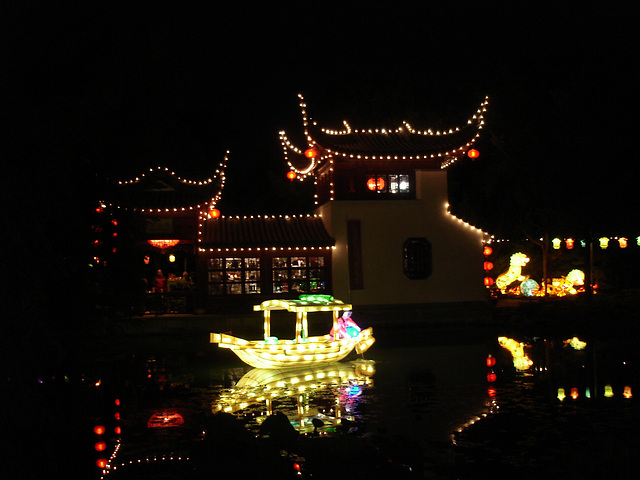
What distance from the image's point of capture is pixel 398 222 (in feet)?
87.1

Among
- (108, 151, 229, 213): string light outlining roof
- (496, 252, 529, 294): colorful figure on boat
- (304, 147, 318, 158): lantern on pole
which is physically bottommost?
(496, 252, 529, 294): colorful figure on boat

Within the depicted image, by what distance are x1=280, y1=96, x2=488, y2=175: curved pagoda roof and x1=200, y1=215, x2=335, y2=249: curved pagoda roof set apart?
2684 mm

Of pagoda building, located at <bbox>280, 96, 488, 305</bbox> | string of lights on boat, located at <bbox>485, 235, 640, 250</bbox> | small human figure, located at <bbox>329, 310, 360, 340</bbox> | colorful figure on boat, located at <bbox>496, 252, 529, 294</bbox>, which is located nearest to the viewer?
small human figure, located at <bbox>329, 310, 360, 340</bbox>

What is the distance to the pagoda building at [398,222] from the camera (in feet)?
85.8

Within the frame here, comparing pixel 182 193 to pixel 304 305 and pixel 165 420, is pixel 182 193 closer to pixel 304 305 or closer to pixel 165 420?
pixel 304 305

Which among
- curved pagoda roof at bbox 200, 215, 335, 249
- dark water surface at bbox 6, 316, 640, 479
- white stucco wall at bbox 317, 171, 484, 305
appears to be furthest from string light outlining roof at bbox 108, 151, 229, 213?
dark water surface at bbox 6, 316, 640, 479

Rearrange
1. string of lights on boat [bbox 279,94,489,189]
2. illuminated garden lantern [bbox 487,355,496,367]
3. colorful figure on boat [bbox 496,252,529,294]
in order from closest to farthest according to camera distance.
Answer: illuminated garden lantern [bbox 487,355,496,367] → string of lights on boat [bbox 279,94,489,189] → colorful figure on boat [bbox 496,252,529,294]

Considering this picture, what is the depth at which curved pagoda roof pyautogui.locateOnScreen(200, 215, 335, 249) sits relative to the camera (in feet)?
83.7

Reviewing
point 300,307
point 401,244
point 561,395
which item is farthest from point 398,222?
point 561,395

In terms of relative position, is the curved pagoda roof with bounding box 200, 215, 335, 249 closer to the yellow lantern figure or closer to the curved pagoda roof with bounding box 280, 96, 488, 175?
the curved pagoda roof with bounding box 280, 96, 488, 175

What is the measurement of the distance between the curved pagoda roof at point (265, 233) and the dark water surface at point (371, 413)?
19.6 ft

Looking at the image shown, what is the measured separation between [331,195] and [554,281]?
11598 millimetres

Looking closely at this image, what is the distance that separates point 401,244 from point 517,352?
29.6ft

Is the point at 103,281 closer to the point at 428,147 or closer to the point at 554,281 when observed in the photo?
the point at 428,147
